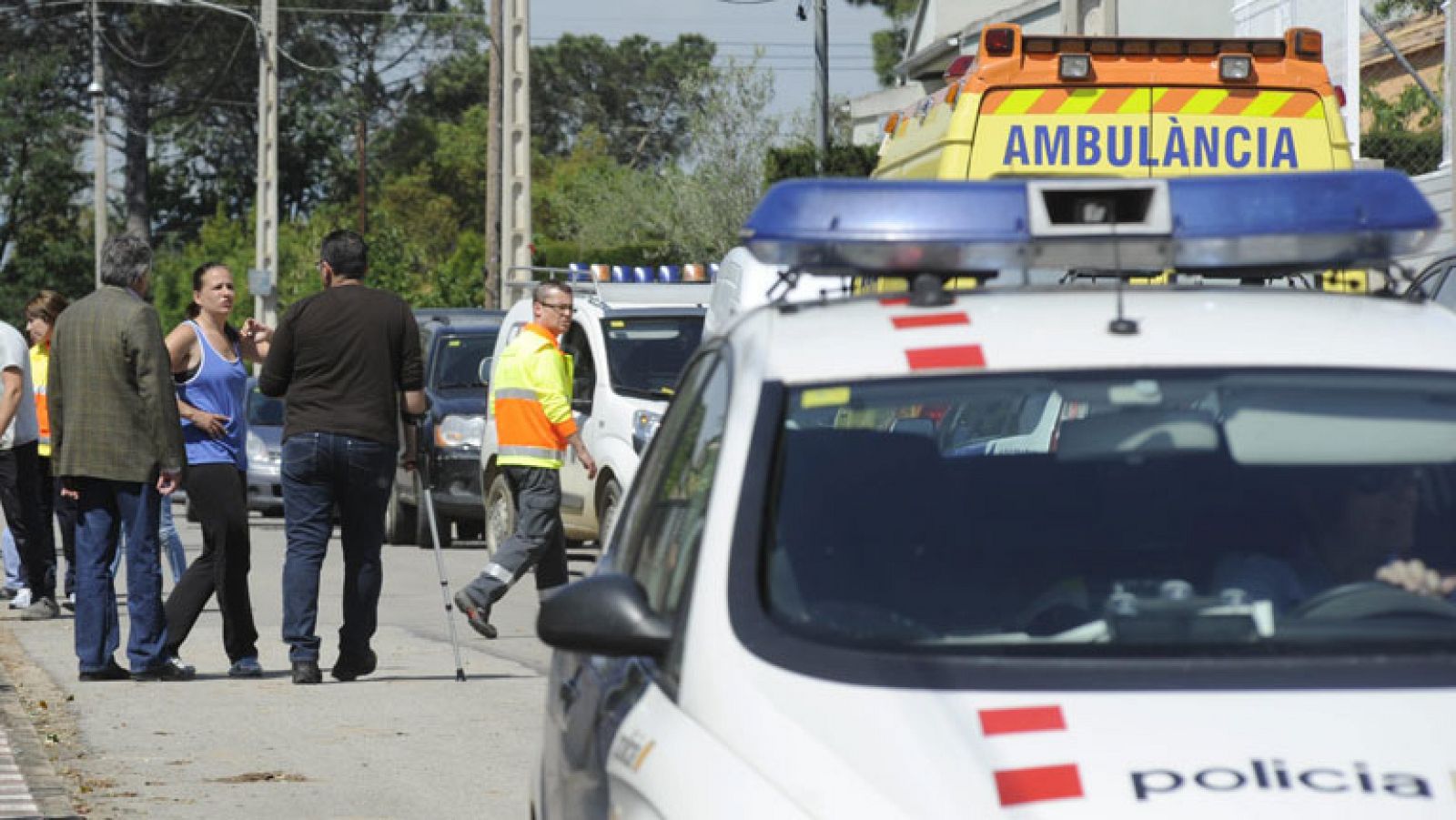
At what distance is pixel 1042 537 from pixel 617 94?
9461cm

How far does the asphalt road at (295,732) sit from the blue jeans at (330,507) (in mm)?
422

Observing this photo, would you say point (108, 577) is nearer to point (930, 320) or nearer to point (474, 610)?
point (474, 610)

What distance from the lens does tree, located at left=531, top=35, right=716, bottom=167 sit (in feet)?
318

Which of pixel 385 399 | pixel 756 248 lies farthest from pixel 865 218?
pixel 385 399

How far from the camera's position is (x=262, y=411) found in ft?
89.4

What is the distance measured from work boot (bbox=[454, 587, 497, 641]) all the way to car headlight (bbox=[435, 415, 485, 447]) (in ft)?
25.3

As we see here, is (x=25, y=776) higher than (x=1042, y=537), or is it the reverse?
(x=1042, y=537)

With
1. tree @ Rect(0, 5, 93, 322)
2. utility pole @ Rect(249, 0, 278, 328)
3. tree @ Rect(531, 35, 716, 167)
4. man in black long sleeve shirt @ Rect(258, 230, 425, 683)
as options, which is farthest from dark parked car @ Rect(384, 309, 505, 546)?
tree @ Rect(531, 35, 716, 167)

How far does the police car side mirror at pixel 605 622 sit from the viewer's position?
407 cm

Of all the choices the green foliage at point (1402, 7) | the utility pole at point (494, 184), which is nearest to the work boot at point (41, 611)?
the utility pole at point (494, 184)

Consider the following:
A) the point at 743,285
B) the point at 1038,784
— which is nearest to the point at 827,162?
the point at 743,285

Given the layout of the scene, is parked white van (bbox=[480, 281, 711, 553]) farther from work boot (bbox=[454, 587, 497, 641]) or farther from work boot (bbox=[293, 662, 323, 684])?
work boot (bbox=[293, 662, 323, 684])

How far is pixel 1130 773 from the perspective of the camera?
3.55 metres

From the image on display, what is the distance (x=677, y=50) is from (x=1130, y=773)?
309ft
